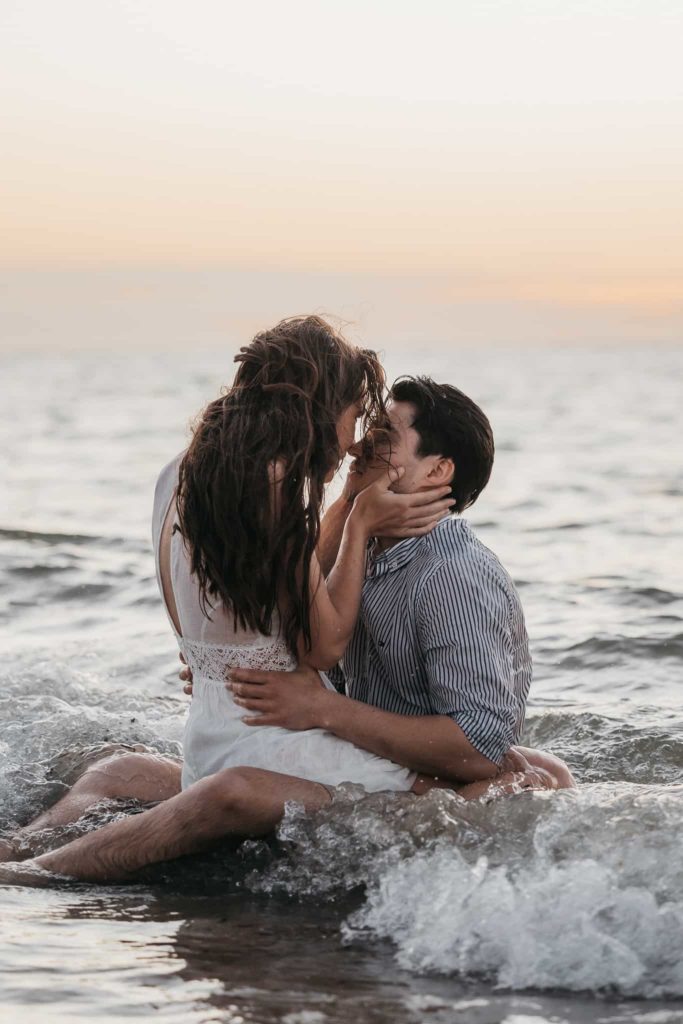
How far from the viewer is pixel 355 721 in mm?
4758

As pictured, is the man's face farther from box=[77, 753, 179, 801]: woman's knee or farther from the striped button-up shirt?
box=[77, 753, 179, 801]: woman's knee

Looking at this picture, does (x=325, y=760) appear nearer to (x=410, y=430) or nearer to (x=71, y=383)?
(x=410, y=430)

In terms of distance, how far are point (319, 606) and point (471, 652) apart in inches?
21.9

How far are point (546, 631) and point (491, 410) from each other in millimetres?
31529

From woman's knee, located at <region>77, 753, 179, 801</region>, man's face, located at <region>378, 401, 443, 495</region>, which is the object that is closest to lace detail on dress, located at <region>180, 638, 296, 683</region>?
man's face, located at <region>378, 401, 443, 495</region>

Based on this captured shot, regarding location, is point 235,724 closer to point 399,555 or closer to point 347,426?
point 399,555

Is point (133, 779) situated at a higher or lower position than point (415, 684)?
lower

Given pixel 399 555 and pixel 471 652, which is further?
pixel 399 555

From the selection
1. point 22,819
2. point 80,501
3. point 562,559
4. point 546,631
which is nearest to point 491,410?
point 80,501

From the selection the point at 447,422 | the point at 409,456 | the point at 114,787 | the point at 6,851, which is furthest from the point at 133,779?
the point at 447,422

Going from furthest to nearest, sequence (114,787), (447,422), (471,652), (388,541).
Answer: (114,787) < (388,541) < (447,422) < (471,652)

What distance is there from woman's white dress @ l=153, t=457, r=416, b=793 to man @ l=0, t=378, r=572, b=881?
0.16 feet

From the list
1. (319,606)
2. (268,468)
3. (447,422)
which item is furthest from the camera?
(447,422)

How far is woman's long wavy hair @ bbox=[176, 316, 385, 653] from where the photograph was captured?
173 inches
